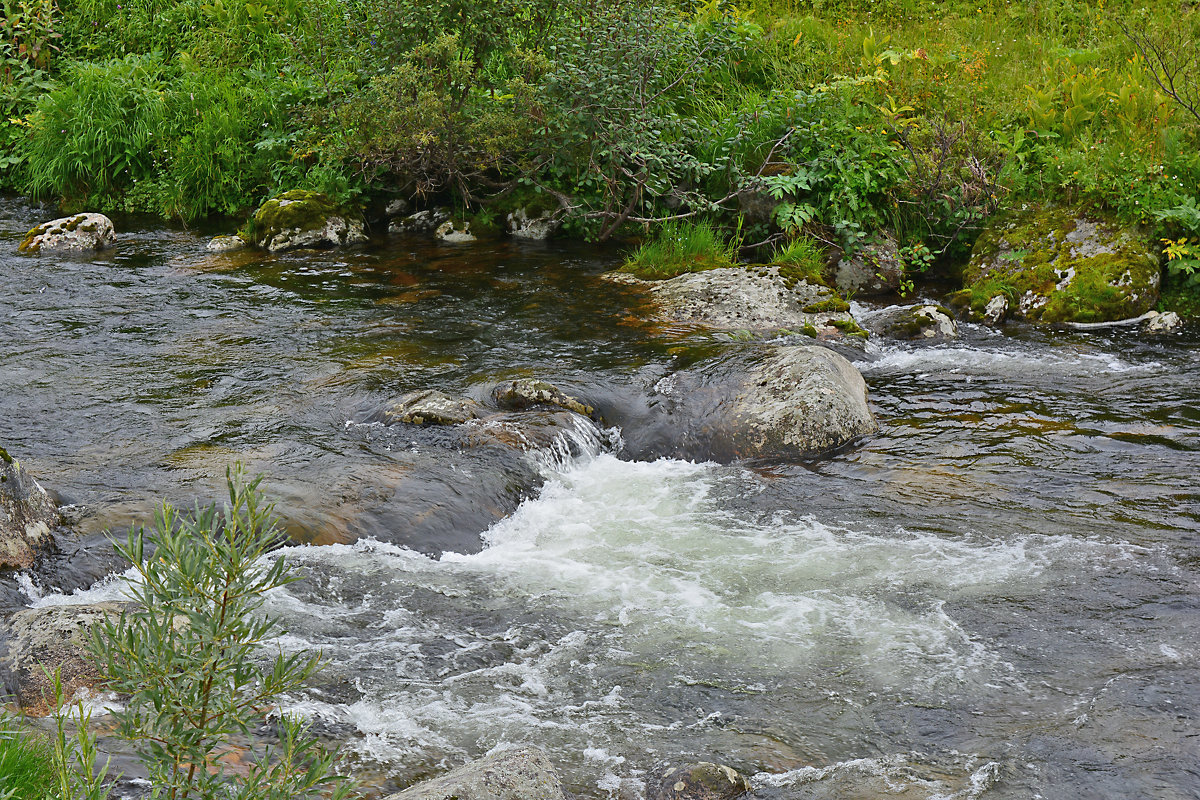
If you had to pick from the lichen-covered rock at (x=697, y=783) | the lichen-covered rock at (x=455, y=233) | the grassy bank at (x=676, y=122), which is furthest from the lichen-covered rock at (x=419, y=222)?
the lichen-covered rock at (x=697, y=783)

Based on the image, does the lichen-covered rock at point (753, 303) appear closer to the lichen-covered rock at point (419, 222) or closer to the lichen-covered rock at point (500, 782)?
the lichen-covered rock at point (419, 222)

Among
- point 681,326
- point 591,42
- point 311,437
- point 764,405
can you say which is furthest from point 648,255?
point 311,437

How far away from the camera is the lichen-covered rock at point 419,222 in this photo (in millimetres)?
13508

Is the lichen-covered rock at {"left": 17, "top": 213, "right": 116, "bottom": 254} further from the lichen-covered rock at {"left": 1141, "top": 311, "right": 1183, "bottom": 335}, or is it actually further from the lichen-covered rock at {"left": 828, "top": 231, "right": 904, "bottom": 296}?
the lichen-covered rock at {"left": 1141, "top": 311, "right": 1183, "bottom": 335}

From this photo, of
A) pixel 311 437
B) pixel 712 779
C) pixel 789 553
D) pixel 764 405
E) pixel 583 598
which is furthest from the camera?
pixel 764 405

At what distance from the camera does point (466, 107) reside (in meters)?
11.5

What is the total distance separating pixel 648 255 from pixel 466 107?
284 cm

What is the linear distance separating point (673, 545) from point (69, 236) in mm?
10096

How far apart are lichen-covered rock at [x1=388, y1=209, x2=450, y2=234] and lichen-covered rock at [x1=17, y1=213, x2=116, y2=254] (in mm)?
3767

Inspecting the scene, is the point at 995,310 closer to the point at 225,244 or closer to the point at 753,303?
the point at 753,303

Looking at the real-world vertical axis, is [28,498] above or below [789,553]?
above

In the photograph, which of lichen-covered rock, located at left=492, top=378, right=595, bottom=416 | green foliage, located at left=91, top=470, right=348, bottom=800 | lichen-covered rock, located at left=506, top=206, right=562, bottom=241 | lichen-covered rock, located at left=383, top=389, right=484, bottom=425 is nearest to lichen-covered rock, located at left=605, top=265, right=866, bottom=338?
lichen-covered rock, located at left=492, top=378, right=595, bottom=416

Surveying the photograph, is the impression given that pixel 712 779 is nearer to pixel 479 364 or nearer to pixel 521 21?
pixel 479 364

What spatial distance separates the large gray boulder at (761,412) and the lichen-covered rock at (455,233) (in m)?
5.56
